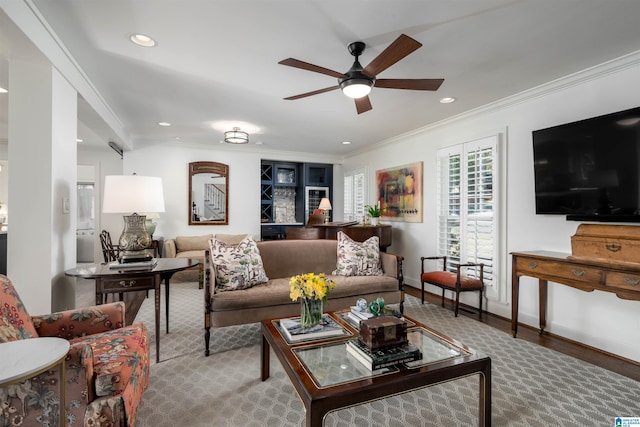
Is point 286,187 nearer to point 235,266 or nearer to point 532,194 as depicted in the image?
point 235,266

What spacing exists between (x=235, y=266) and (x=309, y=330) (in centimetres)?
127

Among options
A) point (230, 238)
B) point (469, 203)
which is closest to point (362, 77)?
point (469, 203)

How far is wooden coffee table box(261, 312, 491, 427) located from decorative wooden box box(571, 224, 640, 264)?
→ 5.28 feet

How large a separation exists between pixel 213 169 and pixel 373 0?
201 inches

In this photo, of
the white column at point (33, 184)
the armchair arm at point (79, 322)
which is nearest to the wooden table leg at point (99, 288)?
the white column at point (33, 184)

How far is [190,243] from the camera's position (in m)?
5.91

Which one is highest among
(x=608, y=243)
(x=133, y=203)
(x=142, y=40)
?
(x=142, y=40)

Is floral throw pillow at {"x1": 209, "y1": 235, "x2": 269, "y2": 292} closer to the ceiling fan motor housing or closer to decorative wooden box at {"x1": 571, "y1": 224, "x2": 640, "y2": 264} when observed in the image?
the ceiling fan motor housing

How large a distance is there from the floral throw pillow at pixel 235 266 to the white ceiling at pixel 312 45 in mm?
1675

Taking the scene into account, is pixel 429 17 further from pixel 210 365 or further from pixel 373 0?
pixel 210 365

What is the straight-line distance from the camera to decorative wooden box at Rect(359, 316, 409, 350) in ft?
5.56

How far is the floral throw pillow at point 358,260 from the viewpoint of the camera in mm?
3586

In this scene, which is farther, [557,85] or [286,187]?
[286,187]

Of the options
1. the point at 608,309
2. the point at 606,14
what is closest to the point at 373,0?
the point at 606,14
